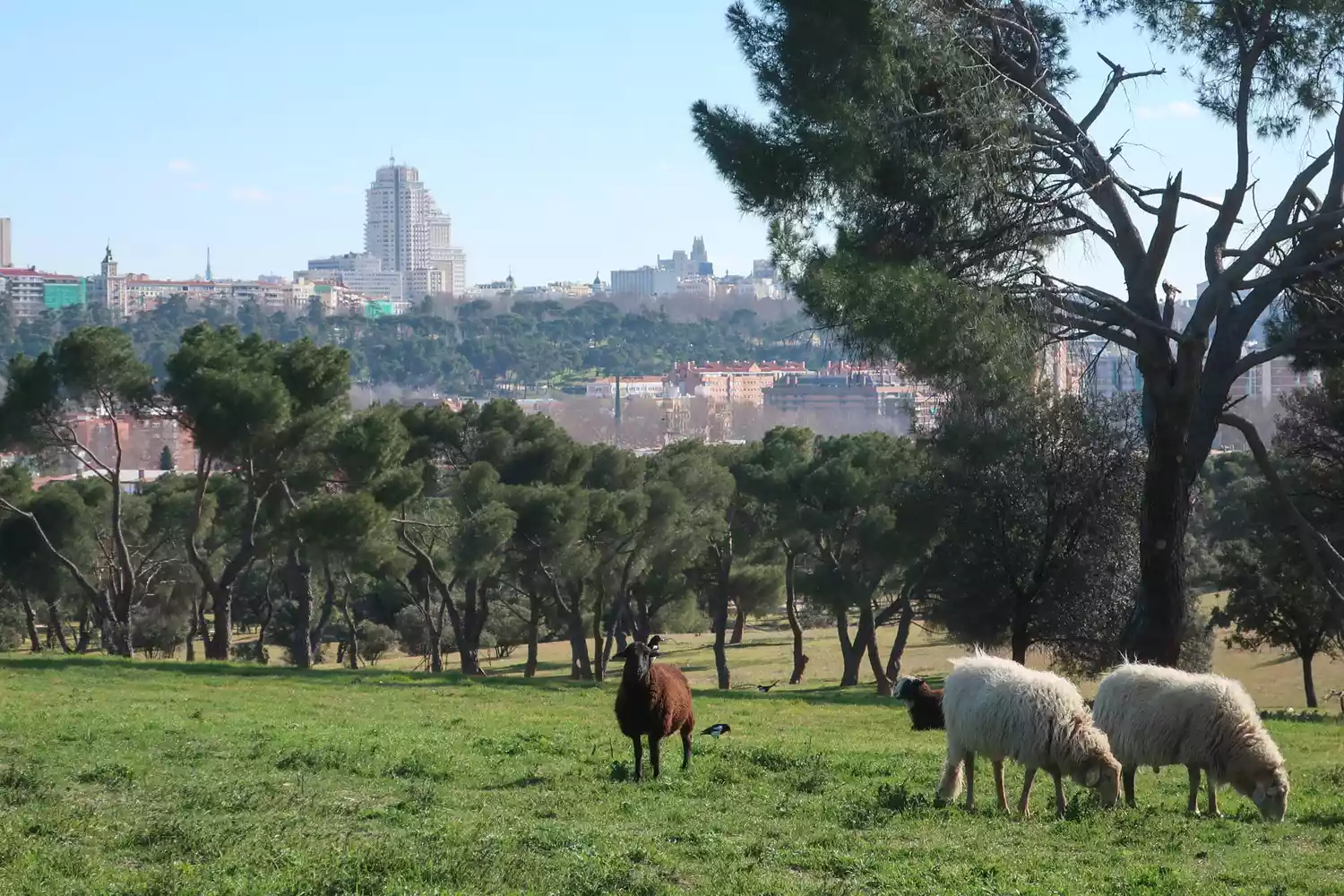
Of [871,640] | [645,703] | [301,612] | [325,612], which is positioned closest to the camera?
[645,703]

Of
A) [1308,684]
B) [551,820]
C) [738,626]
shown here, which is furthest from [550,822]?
[738,626]

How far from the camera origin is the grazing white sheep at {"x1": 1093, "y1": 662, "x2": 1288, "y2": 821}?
30.9ft

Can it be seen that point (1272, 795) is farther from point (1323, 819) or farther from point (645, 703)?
point (645, 703)

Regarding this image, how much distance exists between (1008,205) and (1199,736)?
22.7 ft

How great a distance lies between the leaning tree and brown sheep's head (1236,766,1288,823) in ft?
18.5

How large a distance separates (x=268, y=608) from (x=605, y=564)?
36.5ft

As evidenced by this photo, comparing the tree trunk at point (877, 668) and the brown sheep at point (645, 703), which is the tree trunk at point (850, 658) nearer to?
the tree trunk at point (877, 668)

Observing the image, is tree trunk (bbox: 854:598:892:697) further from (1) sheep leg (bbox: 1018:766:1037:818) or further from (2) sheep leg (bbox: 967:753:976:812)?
(1) sheep leg (bbox: 1018:766:1037:818)

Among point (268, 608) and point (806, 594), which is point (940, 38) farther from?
point (268, 608)

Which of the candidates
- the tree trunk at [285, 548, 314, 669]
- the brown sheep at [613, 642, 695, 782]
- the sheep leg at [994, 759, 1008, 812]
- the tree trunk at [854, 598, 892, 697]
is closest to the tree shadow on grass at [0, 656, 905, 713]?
the tree trunk at [285, 548, 314, 669]

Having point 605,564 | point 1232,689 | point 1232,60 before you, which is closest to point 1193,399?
point 1232,60

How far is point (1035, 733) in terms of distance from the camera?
9195mm

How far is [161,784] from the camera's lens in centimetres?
952

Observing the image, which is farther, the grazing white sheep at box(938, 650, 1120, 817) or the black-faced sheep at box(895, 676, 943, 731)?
the black-faced sheep at box(895, 676, 943, 731)
